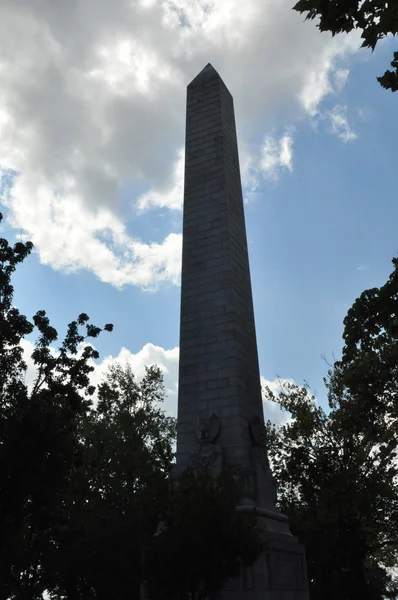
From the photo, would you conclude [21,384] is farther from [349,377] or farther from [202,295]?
[349,377]

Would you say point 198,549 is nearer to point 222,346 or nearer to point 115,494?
point 222,346

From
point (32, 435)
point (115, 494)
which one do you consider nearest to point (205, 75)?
point (32, 435)

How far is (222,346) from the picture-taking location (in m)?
16.6

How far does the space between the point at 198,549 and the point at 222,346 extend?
24.2 ft

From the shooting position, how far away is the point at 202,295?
17.9 meters

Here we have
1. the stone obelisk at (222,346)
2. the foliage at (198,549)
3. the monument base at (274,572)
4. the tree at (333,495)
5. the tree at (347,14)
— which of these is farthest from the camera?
the tree at (333,495)

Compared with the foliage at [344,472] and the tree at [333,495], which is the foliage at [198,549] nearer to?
the foliage at [344,472]

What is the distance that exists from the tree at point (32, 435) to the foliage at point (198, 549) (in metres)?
5.11

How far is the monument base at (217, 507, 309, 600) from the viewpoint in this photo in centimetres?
1280

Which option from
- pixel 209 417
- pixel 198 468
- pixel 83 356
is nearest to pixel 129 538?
pixel 198 468

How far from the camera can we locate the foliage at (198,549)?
1017 centimetres

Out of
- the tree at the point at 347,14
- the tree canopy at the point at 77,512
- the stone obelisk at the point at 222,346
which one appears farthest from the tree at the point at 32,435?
the tree at the point at 347,14

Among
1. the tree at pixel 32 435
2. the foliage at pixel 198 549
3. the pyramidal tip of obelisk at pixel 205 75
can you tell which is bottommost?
the foliage at pixel 198 549

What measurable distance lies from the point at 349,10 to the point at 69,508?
2307cm
